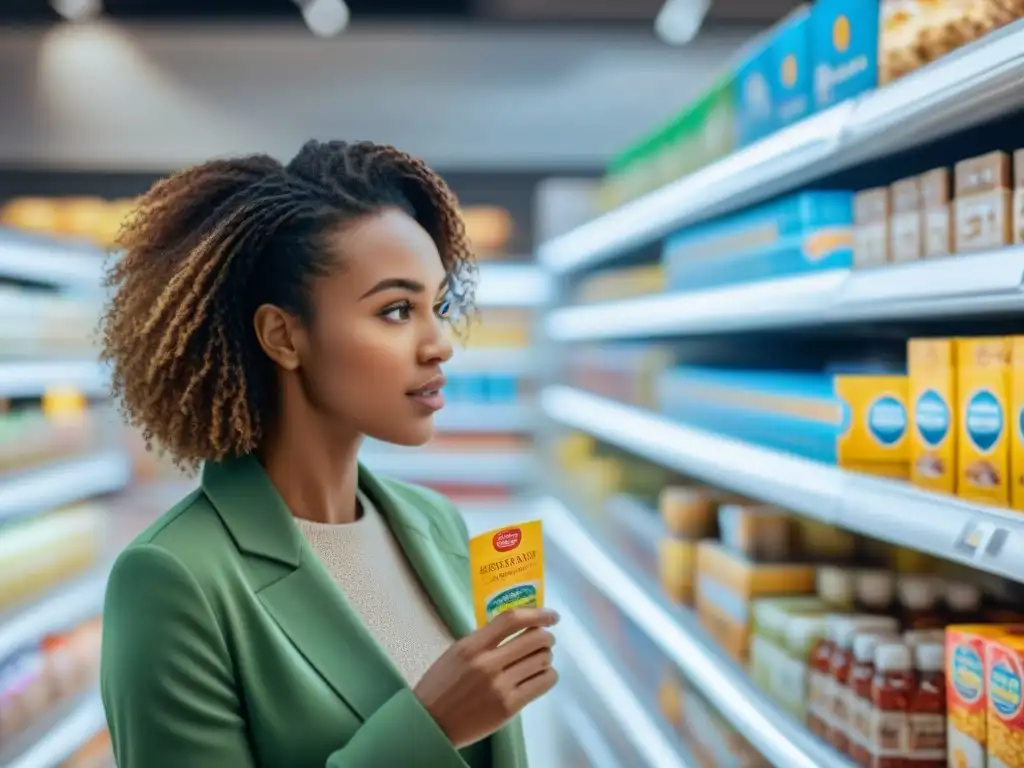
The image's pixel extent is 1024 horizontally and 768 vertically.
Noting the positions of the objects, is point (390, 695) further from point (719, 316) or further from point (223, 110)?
point (223, 110)

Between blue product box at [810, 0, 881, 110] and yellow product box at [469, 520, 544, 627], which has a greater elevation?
blue product box at [810, 0, 881, 110]

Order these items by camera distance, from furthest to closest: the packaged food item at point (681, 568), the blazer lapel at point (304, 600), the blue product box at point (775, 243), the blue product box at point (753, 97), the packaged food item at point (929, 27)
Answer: the packaged food item at point (681, 568)
the blue product box at point (753, 97)
the blue product box at point (775, 243)
the packaged food item at point (929, 27)
the blazer lapel at point (304, 600)

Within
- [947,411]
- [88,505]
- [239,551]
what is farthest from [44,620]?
[947,411]

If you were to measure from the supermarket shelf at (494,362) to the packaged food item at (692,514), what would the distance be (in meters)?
3.12

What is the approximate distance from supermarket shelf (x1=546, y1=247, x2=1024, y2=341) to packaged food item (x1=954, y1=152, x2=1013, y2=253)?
0.08 metres

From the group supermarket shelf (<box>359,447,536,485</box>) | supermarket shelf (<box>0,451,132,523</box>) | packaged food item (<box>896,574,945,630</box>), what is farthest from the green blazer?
supermarket shelf (<box>359,447,536,485</box>)

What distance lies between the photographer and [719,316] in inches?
100.0

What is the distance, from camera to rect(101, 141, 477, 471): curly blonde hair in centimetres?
138

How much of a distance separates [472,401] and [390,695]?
490 centimetres

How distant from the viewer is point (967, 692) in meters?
1.58

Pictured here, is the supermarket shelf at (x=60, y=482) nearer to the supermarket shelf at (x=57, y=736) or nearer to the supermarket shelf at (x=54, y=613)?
the supermarket shelf at (x=54, y=613)

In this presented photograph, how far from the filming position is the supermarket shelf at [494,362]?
627 cm

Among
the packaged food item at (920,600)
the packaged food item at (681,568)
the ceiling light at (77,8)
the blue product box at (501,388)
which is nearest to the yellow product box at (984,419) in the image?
the packaged food item at (920,600)

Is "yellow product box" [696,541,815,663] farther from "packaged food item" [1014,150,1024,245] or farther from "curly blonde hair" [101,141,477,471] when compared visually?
"curly blonde hair" [101,141,477,471]
